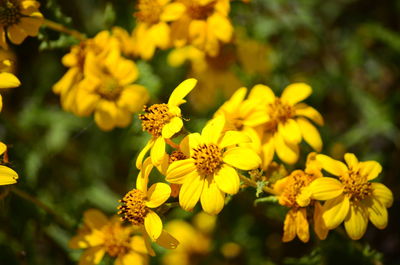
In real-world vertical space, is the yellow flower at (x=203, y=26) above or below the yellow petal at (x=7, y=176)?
above

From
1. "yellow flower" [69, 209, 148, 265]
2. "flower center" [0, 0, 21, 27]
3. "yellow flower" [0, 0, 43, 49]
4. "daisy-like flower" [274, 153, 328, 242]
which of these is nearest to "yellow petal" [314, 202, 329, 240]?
"daisy-like flower" [274, 153, 328, 242]

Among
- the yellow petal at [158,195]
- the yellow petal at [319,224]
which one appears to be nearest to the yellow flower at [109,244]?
the yellow petal at [158,195]

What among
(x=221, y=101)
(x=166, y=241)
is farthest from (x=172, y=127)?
(x=221, y=101)

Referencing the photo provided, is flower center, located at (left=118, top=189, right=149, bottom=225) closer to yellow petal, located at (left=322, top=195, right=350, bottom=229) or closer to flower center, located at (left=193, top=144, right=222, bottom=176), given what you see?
flower center, located at (left=193, top=144, right=222, bottom=176)

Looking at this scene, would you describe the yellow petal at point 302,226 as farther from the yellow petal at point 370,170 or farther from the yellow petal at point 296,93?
the yellow petal at point 296,93

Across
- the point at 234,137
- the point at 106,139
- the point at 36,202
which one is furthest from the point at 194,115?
the point at 234,137

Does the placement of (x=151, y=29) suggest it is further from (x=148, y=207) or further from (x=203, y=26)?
(x=148, y=207)
